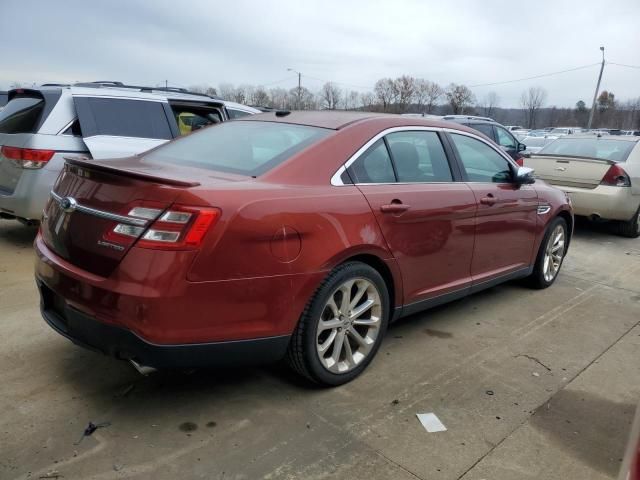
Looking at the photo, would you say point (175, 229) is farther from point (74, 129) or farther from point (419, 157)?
point (74, 129)

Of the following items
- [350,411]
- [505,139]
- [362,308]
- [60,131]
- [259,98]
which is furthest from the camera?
[259,98]

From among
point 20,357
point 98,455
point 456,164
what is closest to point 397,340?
point 456,164

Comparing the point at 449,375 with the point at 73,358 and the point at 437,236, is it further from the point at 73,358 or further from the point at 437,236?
the point at 73,358

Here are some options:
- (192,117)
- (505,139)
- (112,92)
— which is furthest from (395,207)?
(505,139)

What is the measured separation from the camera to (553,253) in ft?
17.0

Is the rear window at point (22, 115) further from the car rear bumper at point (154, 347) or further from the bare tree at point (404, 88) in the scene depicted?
the bare tree at point (404, 88)

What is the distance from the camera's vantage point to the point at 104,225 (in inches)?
96.3

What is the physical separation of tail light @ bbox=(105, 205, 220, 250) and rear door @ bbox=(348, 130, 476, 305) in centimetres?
104

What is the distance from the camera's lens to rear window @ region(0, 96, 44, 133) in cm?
535

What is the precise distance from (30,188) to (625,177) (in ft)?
23.8

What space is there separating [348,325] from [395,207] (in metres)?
0.76

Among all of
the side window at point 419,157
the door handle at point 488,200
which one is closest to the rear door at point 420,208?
the side window at point 419,157

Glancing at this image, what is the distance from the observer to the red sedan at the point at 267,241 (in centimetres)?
235

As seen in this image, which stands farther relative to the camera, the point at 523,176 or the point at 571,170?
the point at 571,170
